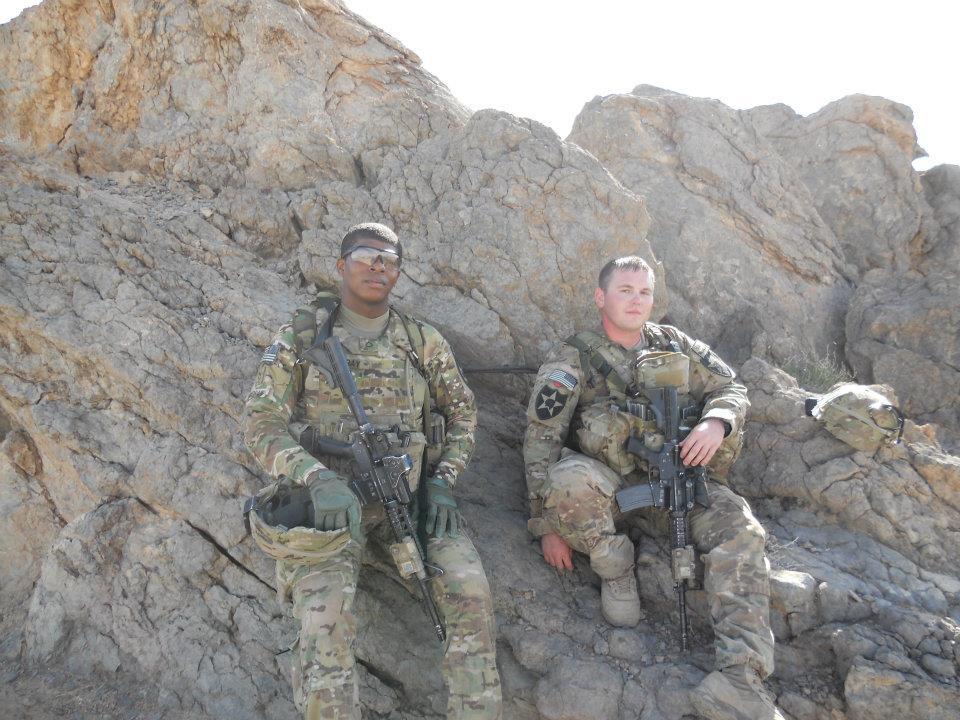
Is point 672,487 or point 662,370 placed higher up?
point 662,370

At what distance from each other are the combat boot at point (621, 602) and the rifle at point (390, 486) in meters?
1.07

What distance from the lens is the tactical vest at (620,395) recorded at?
4.23m

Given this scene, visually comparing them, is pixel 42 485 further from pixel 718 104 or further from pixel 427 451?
pixel 718 104

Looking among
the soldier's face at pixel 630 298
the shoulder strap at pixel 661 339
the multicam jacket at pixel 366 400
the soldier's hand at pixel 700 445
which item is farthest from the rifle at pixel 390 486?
the shoulder strap at pixel 661 339

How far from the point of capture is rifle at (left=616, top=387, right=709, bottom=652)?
12.4 feet

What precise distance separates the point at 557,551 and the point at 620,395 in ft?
3.77

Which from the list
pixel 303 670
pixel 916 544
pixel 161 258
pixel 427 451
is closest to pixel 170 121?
pixel 161 258

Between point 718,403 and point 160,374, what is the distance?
3984mm

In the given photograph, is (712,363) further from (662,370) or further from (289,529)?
(289,529)

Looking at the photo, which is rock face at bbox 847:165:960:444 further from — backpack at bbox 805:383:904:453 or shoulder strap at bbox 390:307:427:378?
shoulder strap at bbox 390:307:427:378

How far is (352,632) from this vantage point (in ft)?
10.6

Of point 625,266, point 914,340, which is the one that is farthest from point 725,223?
point 625,266

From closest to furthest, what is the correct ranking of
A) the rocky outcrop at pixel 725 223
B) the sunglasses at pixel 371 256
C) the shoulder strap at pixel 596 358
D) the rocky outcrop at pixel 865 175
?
the sunglasses at pixel 371 256 < the shoulder strap at pixel 596 358 < the rocky outcrop at pixel 725 223 < the rocky outcrop at pixel 865 175

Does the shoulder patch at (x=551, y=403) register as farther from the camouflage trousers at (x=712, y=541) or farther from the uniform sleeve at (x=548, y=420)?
the camouflage trousers at (x=712, y=541)
